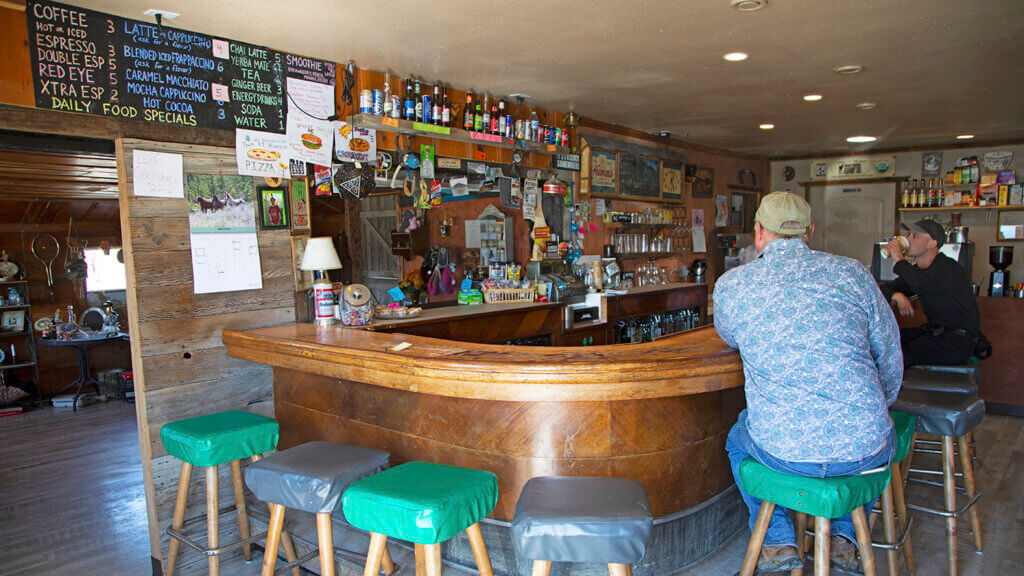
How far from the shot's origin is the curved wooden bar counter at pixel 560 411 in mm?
2164

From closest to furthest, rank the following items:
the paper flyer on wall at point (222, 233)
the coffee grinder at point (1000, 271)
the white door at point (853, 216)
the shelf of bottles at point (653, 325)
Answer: the paper flyer on wall at point (222, 233), the coffee grinder at point (1000, 271), the shelf of bottles at point (653, 325), the white door at point (853, 216)

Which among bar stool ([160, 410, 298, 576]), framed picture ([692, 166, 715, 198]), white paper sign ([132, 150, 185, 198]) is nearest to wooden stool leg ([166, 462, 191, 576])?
bar stool ([160, 410, 298, 576])

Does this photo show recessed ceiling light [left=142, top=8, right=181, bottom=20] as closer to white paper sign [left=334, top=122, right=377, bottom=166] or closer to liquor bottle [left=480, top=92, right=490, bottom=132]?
white paper sign [left=334, top=122, right=377, bottom=166]

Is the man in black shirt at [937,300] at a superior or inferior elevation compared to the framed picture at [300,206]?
inferior

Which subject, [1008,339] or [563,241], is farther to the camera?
[563,241]

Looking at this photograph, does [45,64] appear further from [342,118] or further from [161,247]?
[342,118]

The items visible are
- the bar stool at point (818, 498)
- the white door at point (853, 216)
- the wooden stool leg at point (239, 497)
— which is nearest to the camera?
the bar stool at point (818, 498)

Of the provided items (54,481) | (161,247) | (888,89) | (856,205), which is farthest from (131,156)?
(856,205)

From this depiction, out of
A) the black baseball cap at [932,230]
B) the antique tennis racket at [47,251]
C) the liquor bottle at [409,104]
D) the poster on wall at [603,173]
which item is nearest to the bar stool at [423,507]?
the liquor bottle at [409,104]

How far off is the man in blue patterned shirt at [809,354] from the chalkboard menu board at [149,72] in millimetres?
2591

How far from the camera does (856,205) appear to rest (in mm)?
8141

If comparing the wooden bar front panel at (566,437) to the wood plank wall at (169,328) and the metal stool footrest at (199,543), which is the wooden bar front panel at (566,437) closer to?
the metal stool footrest at (199,543)

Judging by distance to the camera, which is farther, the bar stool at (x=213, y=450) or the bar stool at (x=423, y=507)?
the bar stool at (x=213, y=450)

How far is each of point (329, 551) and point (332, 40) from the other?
A: 100 inches
